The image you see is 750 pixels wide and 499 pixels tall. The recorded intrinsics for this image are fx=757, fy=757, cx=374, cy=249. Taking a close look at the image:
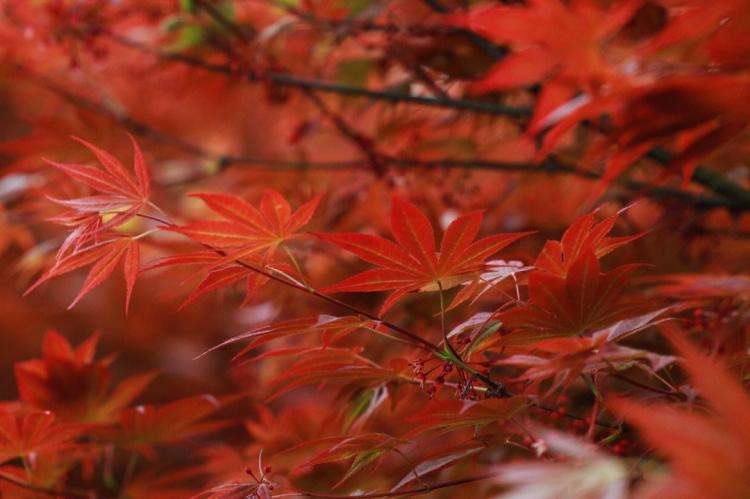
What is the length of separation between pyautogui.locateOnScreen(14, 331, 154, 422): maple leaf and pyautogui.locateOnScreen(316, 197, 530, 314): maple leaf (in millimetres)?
327

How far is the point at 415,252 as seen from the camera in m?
0.46

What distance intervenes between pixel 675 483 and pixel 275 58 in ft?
2.73

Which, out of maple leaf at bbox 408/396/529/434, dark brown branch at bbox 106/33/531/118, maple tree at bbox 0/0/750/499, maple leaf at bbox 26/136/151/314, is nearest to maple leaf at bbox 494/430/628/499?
maple tree at bbox 0/0/750/499

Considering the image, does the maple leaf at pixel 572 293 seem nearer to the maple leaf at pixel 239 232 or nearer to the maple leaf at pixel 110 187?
the maple leaf at pixel 239 232

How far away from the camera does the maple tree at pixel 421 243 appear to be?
1.18 feet

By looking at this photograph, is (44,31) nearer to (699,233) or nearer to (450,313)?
(450,313)

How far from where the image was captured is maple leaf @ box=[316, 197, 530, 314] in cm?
44

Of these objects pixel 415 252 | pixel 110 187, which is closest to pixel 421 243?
pixel 415 252

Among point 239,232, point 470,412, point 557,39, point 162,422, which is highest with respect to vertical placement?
point 557,39

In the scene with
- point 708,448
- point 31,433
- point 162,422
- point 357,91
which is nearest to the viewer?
point 708,448

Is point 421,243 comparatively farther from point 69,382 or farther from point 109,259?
point 69,382

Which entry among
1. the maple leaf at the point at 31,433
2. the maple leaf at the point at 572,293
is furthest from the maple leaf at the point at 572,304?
the maple leaf at the point at 31,433

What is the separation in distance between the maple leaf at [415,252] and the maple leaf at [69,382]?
33cm

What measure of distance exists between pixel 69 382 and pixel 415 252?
17.1 inches
